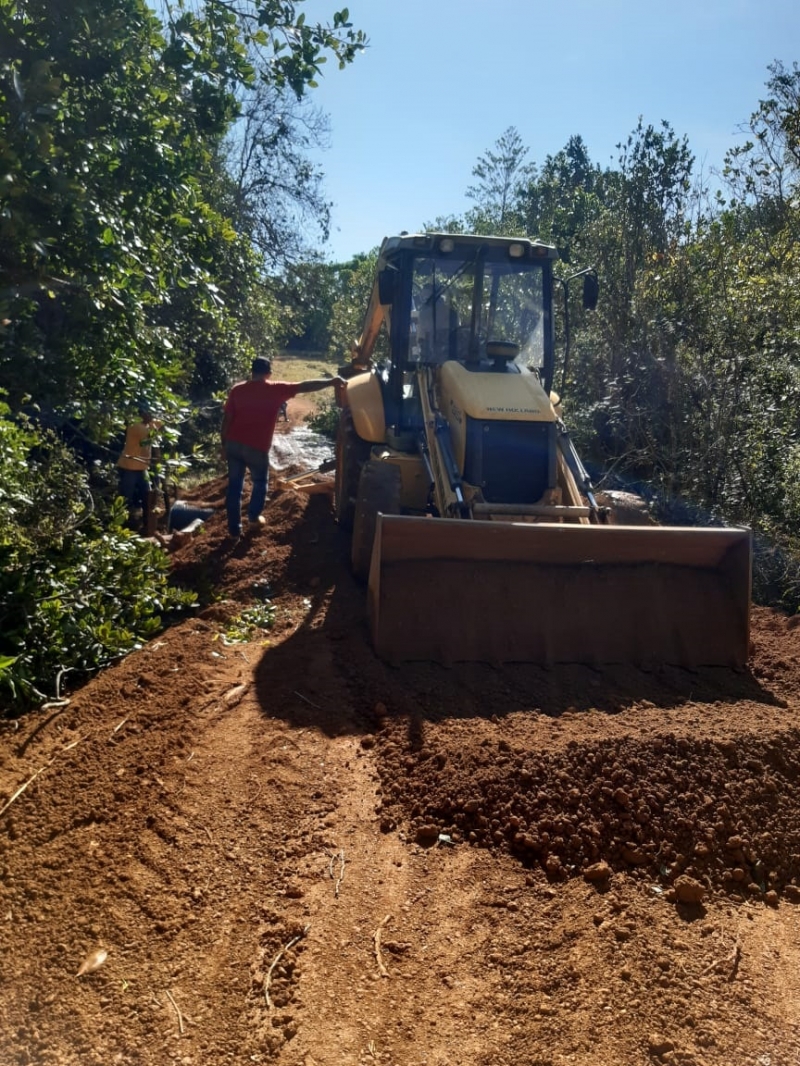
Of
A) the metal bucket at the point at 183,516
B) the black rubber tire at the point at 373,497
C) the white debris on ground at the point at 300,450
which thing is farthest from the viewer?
the white debris on ground at the point at 300,450

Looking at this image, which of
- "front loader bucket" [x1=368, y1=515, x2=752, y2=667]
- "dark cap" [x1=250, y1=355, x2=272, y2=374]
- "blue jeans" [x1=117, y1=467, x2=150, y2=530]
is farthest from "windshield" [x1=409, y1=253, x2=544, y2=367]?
"blue jeans" [x1=117, y1=467, x2=150, y2=530]

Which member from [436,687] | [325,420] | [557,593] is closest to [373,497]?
[557,593]

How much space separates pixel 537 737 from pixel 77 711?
244 centimetres

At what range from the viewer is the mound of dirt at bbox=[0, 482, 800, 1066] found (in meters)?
2.73

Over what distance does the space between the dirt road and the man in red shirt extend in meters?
3.56

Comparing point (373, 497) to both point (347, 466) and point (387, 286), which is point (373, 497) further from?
point (387, 286)

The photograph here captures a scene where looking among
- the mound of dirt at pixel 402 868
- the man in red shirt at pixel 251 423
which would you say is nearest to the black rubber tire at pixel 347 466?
the man in red shirt at pixel 251 423

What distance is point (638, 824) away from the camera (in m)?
3.68

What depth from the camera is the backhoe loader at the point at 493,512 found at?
5395mm

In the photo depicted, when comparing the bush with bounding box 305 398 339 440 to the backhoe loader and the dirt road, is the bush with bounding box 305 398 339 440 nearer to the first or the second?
the backhoe loader

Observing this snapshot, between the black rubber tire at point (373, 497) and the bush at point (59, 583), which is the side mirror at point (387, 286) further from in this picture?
the bush at point (59, 583)

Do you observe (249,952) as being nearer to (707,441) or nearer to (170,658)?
(170,658)

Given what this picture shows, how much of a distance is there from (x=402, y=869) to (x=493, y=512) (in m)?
3.07

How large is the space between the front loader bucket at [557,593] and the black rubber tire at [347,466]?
229 centimetres
